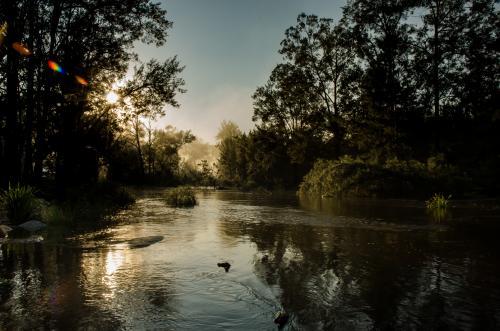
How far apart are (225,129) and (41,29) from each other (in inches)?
4151

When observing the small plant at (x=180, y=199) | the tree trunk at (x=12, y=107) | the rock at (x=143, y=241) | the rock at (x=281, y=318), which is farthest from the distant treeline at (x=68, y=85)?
the rock at (x=281, y=318)

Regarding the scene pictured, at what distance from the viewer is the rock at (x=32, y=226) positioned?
39.9 feet

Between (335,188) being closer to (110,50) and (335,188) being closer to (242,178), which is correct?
(110,50)

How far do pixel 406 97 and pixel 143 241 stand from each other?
3177 cm

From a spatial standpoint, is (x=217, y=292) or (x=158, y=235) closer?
(x=217, y=292)

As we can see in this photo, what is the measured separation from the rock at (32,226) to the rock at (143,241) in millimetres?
3523

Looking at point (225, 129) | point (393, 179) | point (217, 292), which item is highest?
point (225, 129)

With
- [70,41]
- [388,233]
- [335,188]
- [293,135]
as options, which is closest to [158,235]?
[388,233]

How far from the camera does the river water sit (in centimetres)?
511

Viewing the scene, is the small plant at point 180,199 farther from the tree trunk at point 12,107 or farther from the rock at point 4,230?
the rock at point 4,230

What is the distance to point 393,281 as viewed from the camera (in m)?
6.91

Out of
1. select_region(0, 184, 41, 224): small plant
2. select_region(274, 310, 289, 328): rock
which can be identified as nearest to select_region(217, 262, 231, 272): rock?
select_region(274, 310, 289, 328): rock

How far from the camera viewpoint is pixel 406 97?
120 feet

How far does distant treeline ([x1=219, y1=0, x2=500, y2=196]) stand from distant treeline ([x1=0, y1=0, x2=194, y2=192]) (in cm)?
1586
